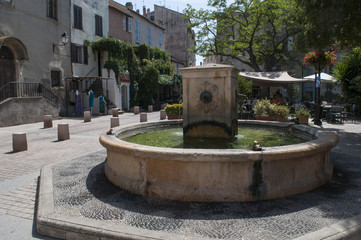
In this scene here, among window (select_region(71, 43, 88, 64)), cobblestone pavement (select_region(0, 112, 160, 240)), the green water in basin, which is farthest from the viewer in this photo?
window (select_region(71, 43, 88, 64))

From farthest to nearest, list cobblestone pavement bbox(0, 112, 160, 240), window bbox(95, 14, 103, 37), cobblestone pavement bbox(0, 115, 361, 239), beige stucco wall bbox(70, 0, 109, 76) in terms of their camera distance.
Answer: window bbox(95, 14, 103, 37) < beige stucco wall bbox(70, 0, 109, 76) < cobblestone pavement bbox(0, 112, 160, 240) < cobblestone pavement bbox(0, 115, 361, 239)

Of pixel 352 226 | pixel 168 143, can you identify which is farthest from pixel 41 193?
pixel 352 226

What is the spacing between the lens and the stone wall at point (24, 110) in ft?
48.1

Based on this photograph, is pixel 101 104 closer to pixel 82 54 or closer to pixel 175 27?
pixel 82 54

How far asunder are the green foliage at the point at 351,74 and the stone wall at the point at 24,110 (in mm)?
18152

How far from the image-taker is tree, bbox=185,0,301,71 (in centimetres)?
2486

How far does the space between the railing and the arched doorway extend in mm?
396

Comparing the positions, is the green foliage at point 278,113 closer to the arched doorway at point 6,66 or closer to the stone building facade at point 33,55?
the stone building facade at point 33,55

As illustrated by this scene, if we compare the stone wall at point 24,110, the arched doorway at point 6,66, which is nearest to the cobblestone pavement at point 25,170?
the stone wall at point 24,110

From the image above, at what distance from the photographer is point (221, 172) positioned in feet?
12.4

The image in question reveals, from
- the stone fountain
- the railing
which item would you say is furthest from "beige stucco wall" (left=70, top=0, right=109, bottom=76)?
the stone fountain

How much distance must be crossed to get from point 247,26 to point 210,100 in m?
21.9

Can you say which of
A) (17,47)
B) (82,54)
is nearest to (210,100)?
(17,47)

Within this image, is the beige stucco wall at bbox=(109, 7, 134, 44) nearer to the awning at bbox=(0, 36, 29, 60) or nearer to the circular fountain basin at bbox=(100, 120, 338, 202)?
the awning at bbox=(0, 36, 29, 60)
